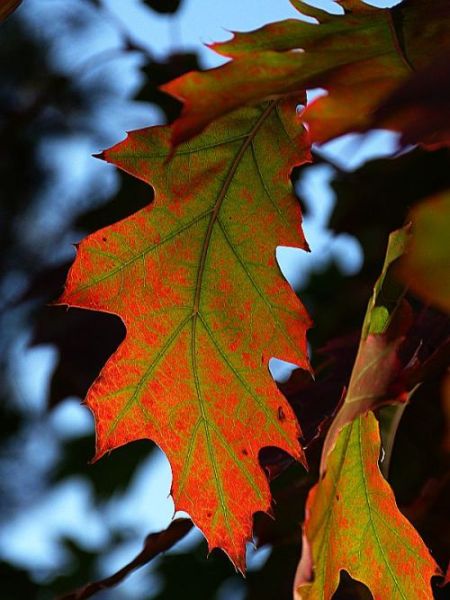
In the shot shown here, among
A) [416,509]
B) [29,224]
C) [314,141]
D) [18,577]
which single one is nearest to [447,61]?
[314,141]

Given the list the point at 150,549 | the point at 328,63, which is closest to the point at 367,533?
the point at 150,549

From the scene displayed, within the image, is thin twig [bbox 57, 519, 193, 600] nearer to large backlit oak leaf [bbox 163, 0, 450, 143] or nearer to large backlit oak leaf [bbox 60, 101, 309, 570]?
large backlit oak leaf [bbox 60, 101, 309, 570]

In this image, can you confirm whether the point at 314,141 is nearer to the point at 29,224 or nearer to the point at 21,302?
the point at 21,302

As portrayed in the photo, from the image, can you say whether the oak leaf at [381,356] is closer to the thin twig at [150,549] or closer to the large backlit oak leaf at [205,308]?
the large backlit oak leaf at [205,308]

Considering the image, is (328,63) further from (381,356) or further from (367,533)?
(367,533)

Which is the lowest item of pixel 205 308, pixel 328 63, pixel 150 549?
pixel 150 549

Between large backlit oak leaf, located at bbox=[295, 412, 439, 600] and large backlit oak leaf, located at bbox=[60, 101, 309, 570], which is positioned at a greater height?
large backlit oak leaf, located at bbox=[60, 101, 309, 570]

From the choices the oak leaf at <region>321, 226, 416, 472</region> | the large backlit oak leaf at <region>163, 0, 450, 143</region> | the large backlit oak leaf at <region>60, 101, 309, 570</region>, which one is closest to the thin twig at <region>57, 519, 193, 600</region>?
the large backlit oak leaf at <region>60, 101, 309, 570</region>
